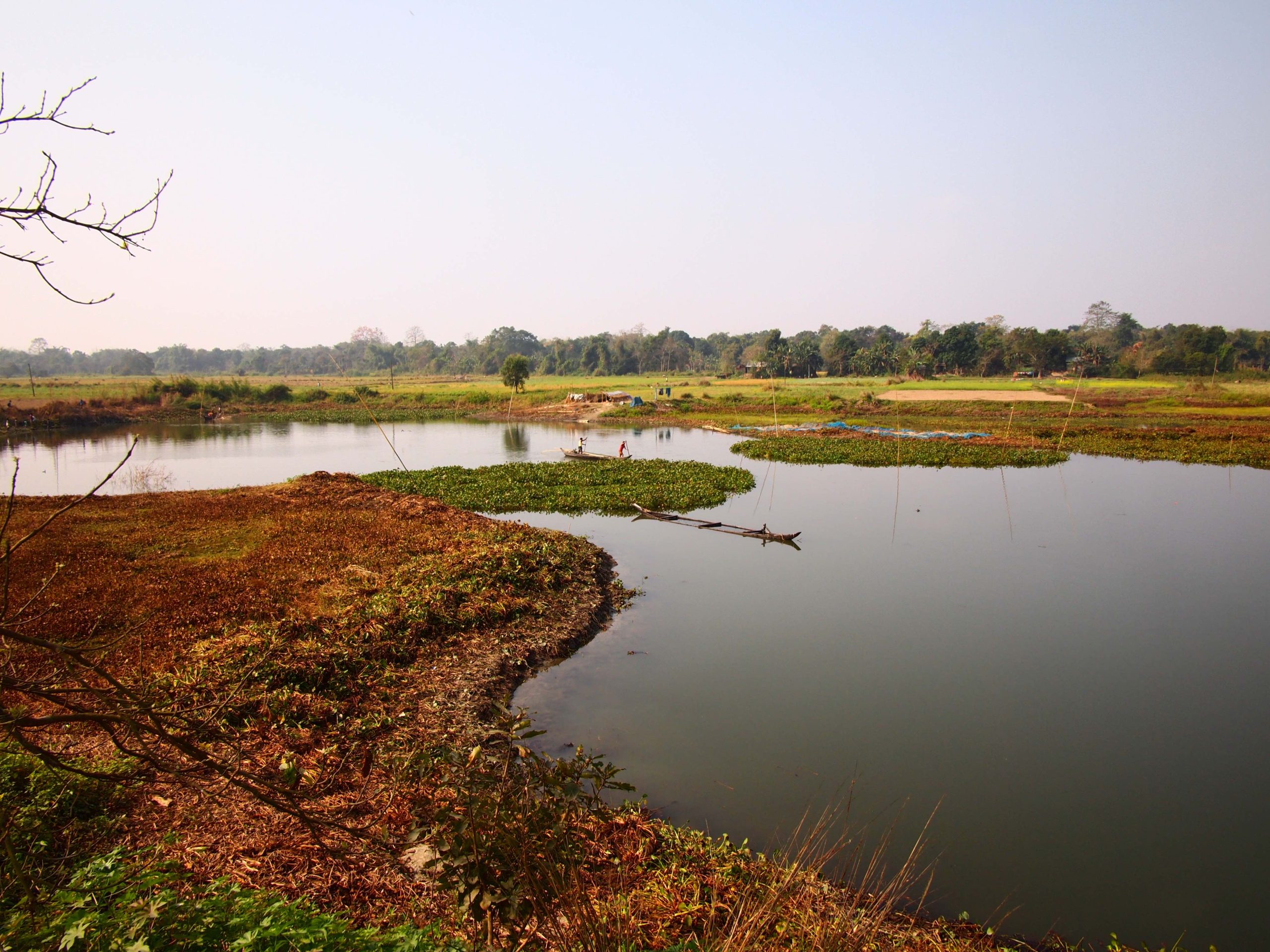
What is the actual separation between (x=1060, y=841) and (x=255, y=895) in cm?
589

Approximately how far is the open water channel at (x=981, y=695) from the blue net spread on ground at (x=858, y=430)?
571 inches

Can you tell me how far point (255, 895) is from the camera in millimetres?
3279

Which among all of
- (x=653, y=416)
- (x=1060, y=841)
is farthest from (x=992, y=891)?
(x=653, y=416)

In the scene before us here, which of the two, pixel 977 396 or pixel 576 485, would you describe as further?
pixel 977 396

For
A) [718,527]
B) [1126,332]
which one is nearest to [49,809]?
[718,527]

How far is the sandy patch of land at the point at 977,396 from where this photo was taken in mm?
42688

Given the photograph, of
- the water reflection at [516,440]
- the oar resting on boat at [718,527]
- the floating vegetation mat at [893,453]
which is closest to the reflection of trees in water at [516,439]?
the water reflection at [516,440]

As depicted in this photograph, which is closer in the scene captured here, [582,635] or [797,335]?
[582,635]

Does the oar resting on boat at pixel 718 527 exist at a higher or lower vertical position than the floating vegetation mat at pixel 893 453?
lower

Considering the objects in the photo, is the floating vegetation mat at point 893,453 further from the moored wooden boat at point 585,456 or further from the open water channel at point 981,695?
the open water channel at point 981,695

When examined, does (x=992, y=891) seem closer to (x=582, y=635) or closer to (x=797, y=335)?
(x=582, y=635)

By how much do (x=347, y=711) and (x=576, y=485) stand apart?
13409mm

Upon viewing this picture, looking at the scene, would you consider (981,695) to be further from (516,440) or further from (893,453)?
(516,440)

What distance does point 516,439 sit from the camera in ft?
112
